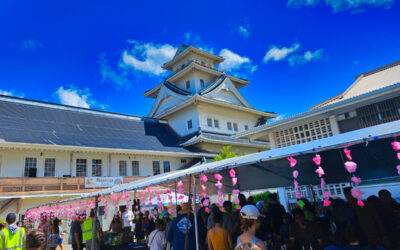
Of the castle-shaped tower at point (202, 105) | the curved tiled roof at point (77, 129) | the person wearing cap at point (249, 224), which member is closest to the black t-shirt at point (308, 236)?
the person wearing cap at point (249, 224)

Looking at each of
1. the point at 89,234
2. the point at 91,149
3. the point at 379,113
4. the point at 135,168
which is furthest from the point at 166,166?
the point at 379,113

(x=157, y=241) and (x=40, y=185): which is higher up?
(x=40, y=185)

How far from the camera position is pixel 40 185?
17.6 metres

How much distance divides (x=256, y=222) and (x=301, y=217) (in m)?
1.74

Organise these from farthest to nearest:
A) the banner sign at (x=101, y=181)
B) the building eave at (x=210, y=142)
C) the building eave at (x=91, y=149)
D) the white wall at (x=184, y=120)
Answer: the white wall at (x=184, y=120)
the building eave at (x=210, y=142)
the banner sign at (x=101, y=181)
the building eave at (x=91, y=149)

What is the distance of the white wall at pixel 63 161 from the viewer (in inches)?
726

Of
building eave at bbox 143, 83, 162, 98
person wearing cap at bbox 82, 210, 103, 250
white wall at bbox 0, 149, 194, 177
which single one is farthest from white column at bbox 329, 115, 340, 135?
building eave at bbox 143, 83, 162, 98

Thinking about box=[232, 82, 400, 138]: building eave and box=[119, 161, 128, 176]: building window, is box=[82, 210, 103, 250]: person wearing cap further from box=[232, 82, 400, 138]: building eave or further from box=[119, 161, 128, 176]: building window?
box=[119, 161, 128, 176]: building window

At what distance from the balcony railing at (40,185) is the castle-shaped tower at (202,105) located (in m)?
11.9

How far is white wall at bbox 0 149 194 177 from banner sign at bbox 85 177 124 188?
1719 millimetres

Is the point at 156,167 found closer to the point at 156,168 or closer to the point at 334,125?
the point at 156,168

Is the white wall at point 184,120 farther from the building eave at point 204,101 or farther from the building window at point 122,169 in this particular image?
the building window at point 122,169

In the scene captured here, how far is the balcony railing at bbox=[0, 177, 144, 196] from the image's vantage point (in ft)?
54.2

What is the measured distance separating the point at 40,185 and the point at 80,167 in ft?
13.4
